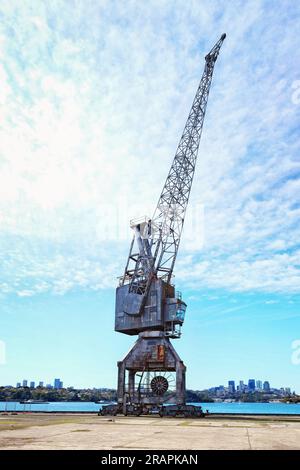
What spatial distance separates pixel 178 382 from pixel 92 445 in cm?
4846

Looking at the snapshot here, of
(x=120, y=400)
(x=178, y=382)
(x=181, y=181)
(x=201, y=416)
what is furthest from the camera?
(x=181, y=181)

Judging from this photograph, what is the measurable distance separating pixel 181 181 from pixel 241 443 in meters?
62.9

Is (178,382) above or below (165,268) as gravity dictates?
below

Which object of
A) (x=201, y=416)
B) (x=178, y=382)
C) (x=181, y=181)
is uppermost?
(x=181, y=181)

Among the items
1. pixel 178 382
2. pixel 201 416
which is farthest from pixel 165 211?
pixel 201 416
